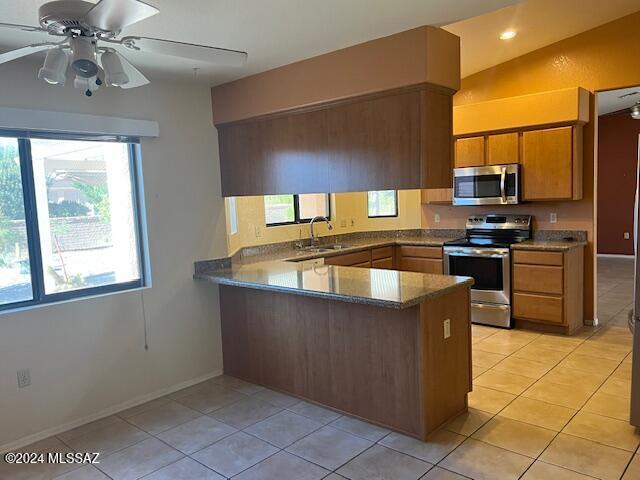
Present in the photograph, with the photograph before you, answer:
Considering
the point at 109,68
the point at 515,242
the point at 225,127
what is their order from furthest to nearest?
the point at 515,242
the point at 225,127
the point at 109,68

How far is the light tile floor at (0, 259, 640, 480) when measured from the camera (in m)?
2.59

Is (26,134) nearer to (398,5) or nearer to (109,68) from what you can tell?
(109,68)

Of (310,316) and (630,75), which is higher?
(630,75)

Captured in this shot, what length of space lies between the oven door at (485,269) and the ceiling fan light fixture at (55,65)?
13.9 feet

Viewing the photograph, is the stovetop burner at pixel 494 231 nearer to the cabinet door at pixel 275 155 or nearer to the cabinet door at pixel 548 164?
the cabinet door at pixel 548 164

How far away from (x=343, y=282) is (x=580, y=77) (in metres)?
3.52

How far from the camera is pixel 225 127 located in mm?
3973

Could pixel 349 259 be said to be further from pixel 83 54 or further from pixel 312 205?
pixel 83 54

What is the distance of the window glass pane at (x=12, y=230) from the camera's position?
298 cm

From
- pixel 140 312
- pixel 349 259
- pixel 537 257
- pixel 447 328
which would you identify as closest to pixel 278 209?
pixel 349 259

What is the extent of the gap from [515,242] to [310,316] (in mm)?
2813

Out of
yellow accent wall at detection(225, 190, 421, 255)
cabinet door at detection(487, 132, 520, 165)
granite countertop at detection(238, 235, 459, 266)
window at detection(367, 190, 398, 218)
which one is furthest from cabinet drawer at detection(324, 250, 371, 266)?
cabinet door at detection(487, 132, 520, 165)

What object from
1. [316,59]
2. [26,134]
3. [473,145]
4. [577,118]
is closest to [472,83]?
[473,145]

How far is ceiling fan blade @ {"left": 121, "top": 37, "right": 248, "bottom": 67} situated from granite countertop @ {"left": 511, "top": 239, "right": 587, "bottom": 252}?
3.67 m
